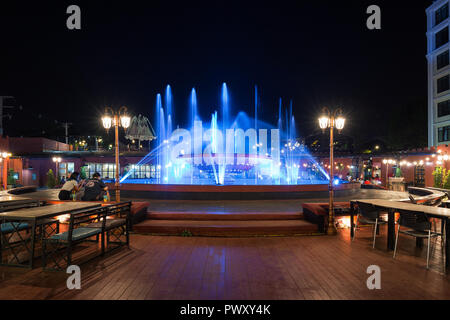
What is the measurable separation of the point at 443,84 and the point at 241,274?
36.2 m

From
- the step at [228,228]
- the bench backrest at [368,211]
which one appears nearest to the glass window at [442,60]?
the bench backrest at [368,211]

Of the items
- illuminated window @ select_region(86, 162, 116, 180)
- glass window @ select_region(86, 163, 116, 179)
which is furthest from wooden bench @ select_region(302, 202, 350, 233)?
glass window @ select_region(86, 163, 116, 179)

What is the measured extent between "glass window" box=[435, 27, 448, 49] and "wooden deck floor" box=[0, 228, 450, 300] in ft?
111

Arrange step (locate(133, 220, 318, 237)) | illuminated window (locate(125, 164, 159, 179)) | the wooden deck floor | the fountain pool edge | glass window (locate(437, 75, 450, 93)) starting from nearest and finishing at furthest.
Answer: the wooden deck floor
step (locate(133, 220, 318, 237))
the fountain pool edge
glass window (locate(437, 75, 450, 93))
illuminated window (locate(125, 164, 159, 179))

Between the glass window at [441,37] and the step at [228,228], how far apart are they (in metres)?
34.7

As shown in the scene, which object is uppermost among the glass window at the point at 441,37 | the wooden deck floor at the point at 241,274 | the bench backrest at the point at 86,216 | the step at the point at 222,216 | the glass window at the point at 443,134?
the glass window at the point at 441,37

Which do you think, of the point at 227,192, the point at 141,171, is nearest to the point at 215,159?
the point at 227,192

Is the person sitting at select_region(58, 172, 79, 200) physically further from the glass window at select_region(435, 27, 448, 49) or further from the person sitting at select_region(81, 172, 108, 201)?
the glass window at select_region(435, 27, 448, 49)

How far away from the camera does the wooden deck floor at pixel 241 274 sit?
150 inches

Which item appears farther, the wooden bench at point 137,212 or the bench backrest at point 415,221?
the wooden bench at point 137,212

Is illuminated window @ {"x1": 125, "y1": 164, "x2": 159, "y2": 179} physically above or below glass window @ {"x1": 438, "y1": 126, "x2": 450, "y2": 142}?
below

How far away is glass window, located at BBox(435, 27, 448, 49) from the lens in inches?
1081

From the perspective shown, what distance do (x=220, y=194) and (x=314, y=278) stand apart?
7162mm

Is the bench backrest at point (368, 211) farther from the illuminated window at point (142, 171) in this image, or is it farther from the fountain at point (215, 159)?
the illuminated window at point (142, 171)
